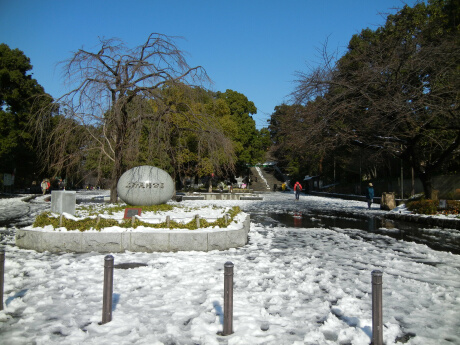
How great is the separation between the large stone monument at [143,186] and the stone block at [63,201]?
11.4 ft

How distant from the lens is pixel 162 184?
16578mm

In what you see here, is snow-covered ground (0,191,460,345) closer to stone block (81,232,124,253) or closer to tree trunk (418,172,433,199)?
stone block (81,232,124,253)

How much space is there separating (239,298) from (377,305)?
2309 mm

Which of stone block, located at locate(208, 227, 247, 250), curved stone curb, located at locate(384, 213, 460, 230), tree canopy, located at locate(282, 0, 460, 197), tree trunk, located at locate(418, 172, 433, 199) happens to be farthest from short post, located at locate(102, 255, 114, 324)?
tree trunk, located at locate(418, 172, 433, 199)

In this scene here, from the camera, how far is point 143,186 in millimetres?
16078

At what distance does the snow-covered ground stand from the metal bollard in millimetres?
391

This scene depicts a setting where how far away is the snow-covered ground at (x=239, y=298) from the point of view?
425 centimetres

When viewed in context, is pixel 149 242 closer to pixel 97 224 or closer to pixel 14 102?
pixel 97 224

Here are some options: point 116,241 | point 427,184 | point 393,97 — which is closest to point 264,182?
point 427,184

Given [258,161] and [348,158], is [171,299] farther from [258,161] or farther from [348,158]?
[258,161]

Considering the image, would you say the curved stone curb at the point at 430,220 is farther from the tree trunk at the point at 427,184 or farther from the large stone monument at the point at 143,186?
the large stone monument at the point at 143,186

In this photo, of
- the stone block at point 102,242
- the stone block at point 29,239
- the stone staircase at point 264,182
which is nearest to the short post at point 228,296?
the stone block at point 102,242

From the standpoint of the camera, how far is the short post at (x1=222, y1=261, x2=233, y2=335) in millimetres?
3945

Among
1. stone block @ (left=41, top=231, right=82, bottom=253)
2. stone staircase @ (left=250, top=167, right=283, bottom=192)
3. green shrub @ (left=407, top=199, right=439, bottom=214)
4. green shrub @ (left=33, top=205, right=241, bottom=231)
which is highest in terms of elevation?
stone staircase @ (left=250, top=167, right=283, bottom=192)
